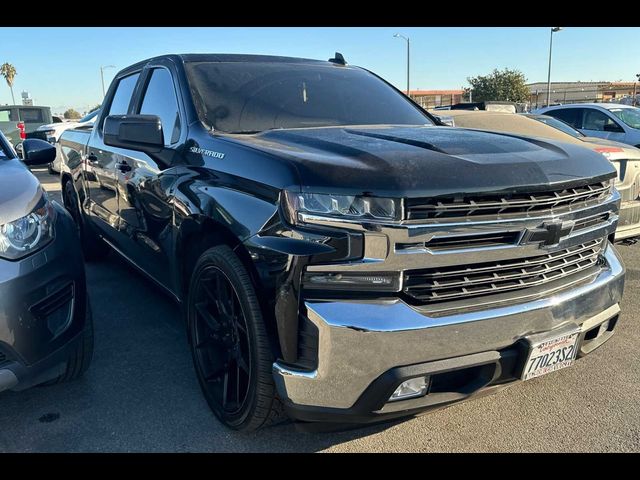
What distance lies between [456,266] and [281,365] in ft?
2.49

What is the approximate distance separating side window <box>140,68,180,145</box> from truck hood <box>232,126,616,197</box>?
0.55 metres

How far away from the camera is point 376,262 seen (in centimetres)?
196

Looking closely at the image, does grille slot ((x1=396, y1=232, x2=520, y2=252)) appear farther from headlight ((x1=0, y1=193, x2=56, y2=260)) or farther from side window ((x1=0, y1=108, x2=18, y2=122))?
side window ((x1=0, y1=108, x2=18, y2=122))

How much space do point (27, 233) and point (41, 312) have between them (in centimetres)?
36

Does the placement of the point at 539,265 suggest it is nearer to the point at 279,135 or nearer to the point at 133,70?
the point at 279,135

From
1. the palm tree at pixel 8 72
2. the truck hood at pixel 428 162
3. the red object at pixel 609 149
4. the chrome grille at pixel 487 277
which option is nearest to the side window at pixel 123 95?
the truck hood at pixel 428 162

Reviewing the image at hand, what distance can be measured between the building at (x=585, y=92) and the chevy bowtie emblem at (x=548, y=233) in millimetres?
27924

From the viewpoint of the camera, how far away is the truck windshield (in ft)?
10.1

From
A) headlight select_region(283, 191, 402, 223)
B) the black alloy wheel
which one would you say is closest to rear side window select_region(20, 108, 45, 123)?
the black alloy wheel

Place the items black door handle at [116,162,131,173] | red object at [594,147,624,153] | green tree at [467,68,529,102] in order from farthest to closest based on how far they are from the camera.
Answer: green tree at [467,68,529,102], red object at [594,147,624,153], black door handle at [116,162,131,173]

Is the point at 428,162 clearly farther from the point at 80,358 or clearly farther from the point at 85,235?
the point at 85,235

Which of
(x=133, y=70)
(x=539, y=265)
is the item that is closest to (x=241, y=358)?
(x=539, y=265)

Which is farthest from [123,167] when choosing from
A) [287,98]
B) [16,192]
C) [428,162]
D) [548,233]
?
[548,233]

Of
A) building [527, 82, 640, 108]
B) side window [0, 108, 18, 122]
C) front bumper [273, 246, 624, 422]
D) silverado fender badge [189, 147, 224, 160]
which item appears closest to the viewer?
front bumper [273, 246, 624, 422]
